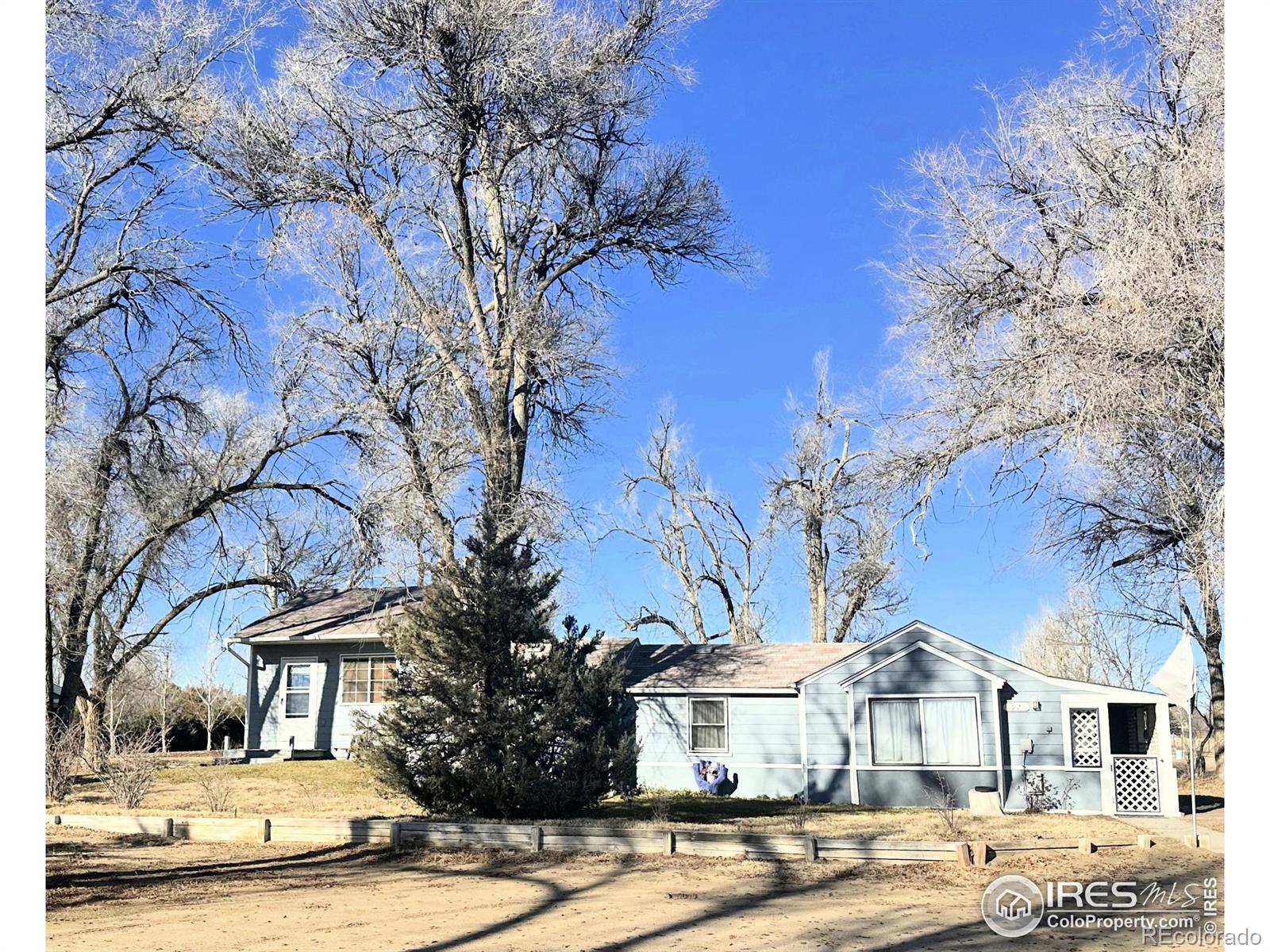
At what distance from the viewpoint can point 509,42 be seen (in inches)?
680

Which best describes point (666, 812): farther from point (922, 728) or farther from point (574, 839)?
point (922, 728)

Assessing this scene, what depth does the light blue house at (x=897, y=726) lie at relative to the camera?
18.6 meters

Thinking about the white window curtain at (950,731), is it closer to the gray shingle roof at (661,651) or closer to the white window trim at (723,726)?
the gray shingle roof at (661,651)

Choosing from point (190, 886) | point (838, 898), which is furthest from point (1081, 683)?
point (190, 886)

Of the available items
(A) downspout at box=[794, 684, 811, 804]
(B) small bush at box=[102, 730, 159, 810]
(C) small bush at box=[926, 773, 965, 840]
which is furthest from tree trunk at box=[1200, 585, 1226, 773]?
(B) small bush at box=[102, 730, 159, 810]

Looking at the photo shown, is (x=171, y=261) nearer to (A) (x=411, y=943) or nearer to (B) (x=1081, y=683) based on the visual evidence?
(A) (x=411, y=943)

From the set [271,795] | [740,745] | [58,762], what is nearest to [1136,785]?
[740,745]

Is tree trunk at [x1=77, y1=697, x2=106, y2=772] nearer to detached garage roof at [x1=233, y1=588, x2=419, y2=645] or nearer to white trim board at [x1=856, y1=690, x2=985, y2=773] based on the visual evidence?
detached garage roof at [x1=233, y1=588, x2=419, y2=645]

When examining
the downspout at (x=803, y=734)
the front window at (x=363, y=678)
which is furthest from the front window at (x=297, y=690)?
the downspout at (x=803, y=734)

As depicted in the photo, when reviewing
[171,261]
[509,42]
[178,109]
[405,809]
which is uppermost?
[509,42]

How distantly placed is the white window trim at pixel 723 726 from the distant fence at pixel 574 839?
7.80 meters

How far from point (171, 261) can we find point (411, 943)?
947 cm

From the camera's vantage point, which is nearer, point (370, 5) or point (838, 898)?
point (838, 898)

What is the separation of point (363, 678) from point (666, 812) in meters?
11.1
